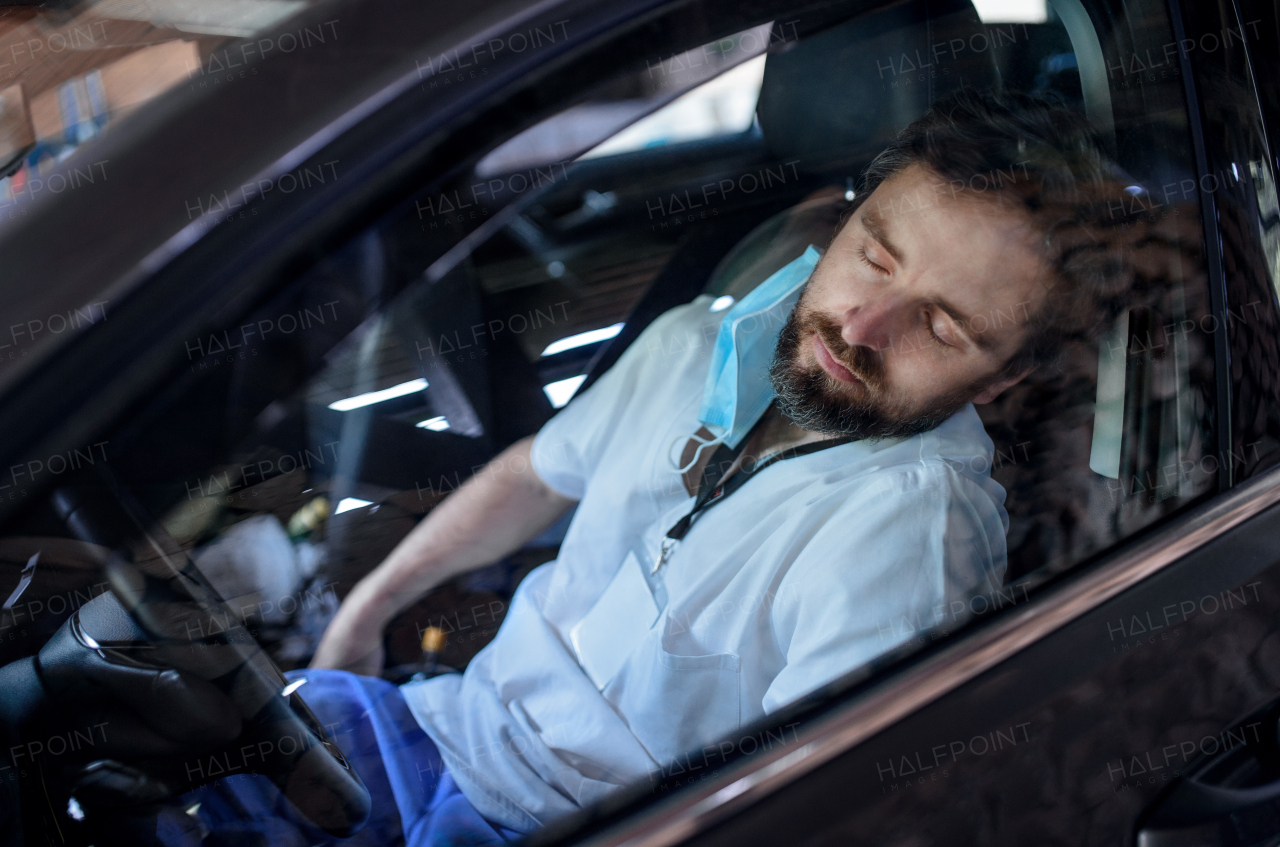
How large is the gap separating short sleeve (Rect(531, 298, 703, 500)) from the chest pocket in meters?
0.34

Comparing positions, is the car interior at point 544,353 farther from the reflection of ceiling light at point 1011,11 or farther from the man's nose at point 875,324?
the man's nose at point 875,324

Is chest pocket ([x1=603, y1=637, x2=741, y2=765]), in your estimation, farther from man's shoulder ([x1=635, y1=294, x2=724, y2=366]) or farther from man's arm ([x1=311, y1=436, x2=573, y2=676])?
man's shoulder ([x1=635, y1=294, x2=724, y2=366])

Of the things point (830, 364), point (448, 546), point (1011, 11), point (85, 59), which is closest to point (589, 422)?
point (448, 546)

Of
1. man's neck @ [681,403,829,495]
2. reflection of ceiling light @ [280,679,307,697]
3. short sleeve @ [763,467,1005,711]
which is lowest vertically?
short sleeve @ [763,467,1005,711]

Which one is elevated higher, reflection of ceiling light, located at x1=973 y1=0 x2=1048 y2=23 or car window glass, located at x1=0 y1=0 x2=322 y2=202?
car window glass, located at x1=0 y1=0 x2=322 y2=202

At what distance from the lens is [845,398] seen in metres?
1.19

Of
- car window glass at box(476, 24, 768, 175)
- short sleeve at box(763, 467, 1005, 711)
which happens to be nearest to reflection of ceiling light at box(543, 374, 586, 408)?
car window glass at box(476, 24, 768, 175)

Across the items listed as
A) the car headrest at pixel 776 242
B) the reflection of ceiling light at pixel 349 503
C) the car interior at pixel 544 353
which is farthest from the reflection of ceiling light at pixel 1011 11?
the reflection of ceiling light at pixel 349 503

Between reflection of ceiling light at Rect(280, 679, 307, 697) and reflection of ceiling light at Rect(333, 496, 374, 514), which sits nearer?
reflection of ceiling light at Rect(280, 679, 307, 697)

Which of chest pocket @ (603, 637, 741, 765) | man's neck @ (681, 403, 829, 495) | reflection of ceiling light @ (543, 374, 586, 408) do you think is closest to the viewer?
chest pocket @ (603, 637, 741, 765)

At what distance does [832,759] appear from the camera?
2.88ft

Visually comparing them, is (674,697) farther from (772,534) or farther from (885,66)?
(885,66)

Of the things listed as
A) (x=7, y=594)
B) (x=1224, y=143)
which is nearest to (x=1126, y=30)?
(x=1224, y=143)

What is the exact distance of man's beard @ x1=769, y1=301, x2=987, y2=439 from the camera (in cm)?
117
